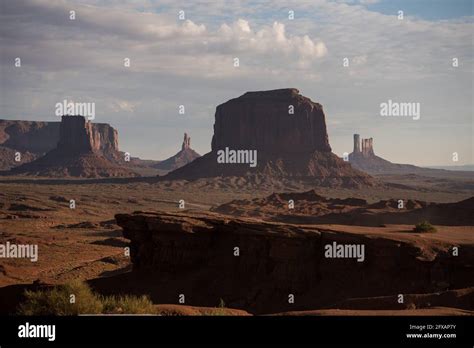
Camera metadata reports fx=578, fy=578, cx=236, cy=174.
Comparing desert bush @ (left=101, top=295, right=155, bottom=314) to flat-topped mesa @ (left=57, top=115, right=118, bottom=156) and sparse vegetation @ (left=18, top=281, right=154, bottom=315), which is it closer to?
sparse vegetation @ (left=18, top=281, right=154, bottom=315)

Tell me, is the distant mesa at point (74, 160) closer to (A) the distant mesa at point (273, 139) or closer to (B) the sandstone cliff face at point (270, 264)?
(A) the distant mesa at point (273, 139)

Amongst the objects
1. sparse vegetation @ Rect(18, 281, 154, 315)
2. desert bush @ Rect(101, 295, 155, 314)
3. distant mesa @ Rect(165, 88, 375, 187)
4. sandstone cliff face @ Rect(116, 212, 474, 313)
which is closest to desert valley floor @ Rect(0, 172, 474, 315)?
sandstone cliff face @ Rect(116, 212, 474, 313)

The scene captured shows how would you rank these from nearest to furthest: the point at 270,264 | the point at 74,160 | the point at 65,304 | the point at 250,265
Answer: the point at 65,304, the point at 270,264, the point at 250,265, the point at 74,160

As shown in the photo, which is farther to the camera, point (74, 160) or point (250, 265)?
Result: point (74, 160)
